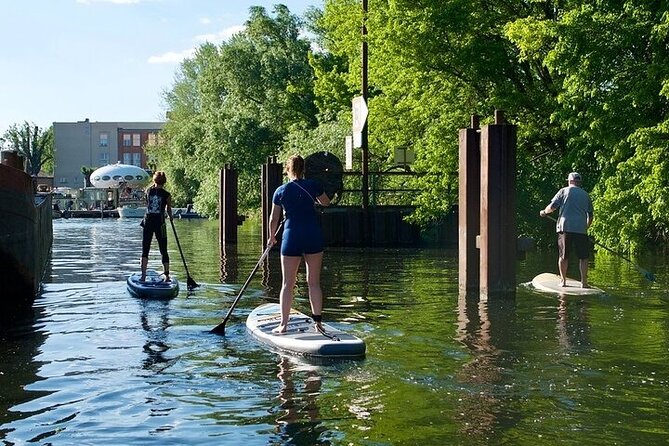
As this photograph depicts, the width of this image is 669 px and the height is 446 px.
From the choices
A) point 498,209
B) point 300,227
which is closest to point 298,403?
point 300,227

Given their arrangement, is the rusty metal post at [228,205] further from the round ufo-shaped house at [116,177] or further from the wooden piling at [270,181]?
the round ufo-shaped house at [116,177]

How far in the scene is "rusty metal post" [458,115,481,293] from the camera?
51.9ft

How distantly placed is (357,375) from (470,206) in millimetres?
7281

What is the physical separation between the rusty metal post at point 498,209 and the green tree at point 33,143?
134866mm

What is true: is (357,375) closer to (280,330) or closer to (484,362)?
(484,362)

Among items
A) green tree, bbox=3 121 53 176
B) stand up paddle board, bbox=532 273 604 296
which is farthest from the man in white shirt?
green tree, bbox=3 121 53 176

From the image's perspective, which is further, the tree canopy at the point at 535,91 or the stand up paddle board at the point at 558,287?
the tree canopy at the point at 535,91

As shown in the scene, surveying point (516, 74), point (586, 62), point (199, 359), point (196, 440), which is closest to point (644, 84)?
point (586, 62)

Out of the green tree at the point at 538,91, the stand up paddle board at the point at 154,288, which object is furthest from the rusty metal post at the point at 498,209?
the green tree at the point at 538,91

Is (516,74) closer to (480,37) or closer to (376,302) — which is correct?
(480,37)

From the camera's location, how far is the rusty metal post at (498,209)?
47.9ft

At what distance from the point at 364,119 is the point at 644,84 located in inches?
349

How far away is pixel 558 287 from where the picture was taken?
16172mm

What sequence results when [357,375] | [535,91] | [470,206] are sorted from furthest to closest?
1. [535,91]
2. [470,206]
3. [357,375]
